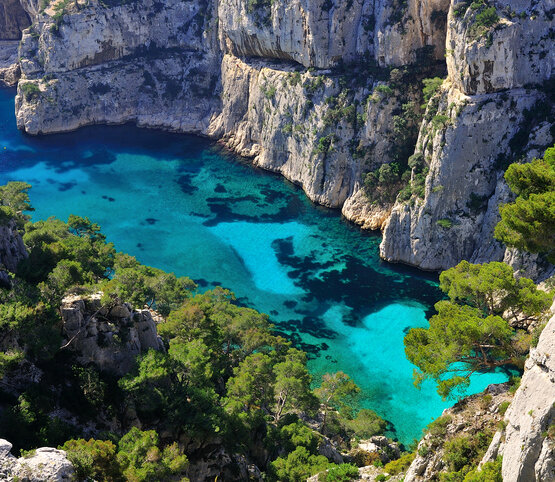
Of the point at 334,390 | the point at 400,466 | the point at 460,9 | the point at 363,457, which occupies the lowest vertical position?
the point at 363,457

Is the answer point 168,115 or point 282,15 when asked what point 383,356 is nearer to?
point 282,15

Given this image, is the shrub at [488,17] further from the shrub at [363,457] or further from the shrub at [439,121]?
the shrub at [363,457]

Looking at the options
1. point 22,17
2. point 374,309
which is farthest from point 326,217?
point 22,17

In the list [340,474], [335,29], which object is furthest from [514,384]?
[335,29]

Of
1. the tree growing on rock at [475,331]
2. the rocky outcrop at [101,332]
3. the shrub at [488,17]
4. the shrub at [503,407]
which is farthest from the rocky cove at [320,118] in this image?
the rocky outcrop at [101,332]

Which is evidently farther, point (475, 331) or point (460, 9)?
point (460, 9)

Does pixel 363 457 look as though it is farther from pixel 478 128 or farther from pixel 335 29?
pixel 335 29
